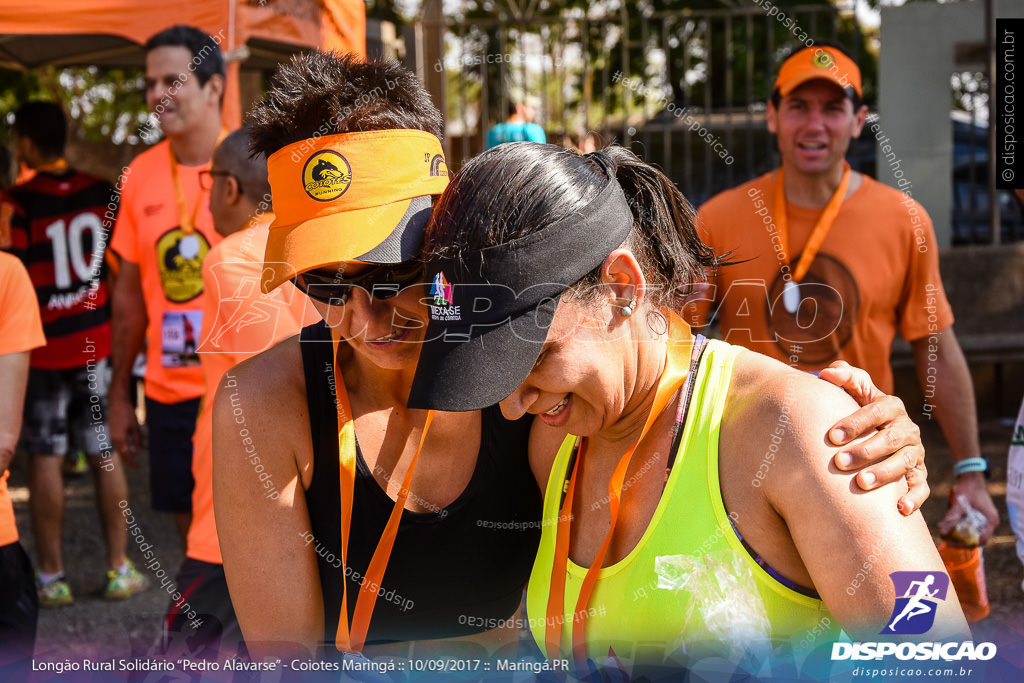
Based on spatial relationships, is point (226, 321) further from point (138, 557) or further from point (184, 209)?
point (138, 557)

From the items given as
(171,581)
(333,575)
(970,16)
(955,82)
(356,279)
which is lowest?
(171,581)

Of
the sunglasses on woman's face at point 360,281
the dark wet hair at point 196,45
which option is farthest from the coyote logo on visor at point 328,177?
the dark wet hair at point 196,45

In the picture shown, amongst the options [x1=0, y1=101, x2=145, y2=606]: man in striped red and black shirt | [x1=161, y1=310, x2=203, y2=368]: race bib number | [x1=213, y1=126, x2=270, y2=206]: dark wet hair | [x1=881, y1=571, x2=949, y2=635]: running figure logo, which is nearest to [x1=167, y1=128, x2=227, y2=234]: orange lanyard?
[x1=161, y1=310, x2=203, y2=368]: race bib number

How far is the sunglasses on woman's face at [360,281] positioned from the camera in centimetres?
171

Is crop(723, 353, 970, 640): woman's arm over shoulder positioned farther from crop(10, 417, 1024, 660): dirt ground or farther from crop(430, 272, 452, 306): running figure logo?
crop(10, 417, 1024, 660): dirt ground

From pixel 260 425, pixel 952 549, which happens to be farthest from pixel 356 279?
pixel 952 549

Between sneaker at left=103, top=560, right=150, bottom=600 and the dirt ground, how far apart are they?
5 centimetres

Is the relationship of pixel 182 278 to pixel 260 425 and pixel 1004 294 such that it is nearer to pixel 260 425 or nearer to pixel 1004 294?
pixel 260 425

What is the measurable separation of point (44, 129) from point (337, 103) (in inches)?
163

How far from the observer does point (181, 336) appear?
12.3ft

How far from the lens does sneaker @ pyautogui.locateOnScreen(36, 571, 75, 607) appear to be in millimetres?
4578

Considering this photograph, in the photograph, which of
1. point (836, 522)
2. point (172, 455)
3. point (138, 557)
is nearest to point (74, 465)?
point (138, 557)

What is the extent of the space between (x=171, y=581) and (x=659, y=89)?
5.70 meters

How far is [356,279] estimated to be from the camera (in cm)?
174
